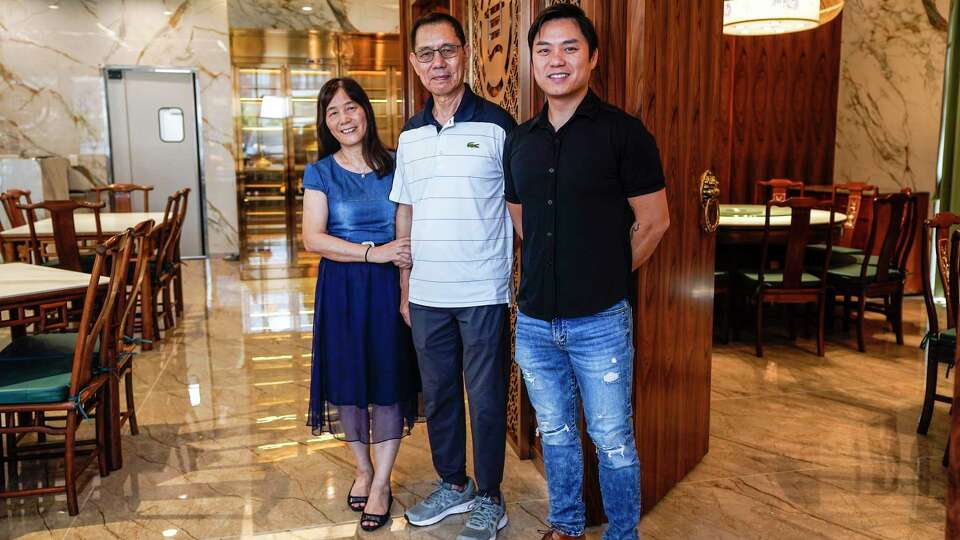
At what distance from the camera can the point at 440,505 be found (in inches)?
112

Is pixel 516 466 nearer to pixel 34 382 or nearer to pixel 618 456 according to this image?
pixel 618 456

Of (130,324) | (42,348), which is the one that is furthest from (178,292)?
(42,348)

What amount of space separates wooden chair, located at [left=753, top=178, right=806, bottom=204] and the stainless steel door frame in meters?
6.36

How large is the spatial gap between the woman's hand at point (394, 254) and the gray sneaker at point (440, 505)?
85 cm

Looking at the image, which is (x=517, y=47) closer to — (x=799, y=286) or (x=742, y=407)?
(x=742, y=407)

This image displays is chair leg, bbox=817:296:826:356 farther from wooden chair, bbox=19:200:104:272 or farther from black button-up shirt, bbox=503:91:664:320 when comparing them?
wooden chair, bbox=19:200:104:272

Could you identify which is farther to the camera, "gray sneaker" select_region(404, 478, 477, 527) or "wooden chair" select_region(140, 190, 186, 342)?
"wooden chair" select_region(140, 190, 186, 342)

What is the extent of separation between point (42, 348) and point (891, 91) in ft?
24.1

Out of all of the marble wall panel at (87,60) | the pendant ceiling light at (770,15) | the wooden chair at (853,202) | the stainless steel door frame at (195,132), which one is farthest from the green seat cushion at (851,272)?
the stainless steel door frame at (195,132)

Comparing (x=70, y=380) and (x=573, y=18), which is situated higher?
(x=573, y=18)

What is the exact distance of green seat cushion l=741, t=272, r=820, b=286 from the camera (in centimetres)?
512

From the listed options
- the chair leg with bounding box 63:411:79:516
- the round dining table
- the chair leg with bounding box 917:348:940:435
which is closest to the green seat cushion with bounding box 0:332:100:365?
the chair leg with bounding box 63:411:79:516

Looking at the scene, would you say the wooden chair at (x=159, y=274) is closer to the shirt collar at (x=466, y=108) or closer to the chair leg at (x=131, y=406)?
the chair leg at (x=131, y=406)

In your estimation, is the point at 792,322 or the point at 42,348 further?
the point at 792,322
